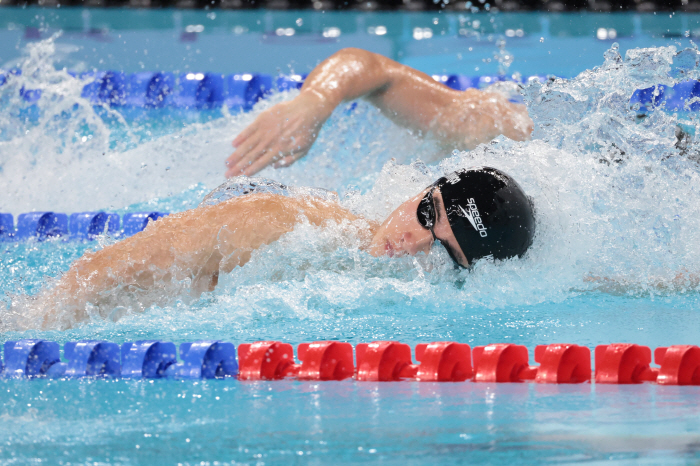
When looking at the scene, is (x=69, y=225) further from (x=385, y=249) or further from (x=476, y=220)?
(x=476, y=220)

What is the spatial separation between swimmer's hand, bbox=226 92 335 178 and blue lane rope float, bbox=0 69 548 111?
2220 mm

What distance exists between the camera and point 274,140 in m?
2.58

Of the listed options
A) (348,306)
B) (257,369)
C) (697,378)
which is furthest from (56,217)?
(697,378)

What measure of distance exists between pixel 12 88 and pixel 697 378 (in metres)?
4.55

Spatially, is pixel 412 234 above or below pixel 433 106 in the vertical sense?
below

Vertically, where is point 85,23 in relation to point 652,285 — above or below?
above

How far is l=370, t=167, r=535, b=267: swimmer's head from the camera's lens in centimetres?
211

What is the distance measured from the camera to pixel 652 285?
2418 millimetres

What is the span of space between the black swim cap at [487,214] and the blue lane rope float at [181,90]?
9.45 feet

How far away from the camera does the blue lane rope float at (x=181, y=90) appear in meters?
4.84

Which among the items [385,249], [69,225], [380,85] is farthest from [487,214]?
[69,225]

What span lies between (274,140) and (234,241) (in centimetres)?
58

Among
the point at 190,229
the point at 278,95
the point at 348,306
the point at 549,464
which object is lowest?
the point at 549,464

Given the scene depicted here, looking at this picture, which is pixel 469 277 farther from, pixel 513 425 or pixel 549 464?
pixel 549 464
